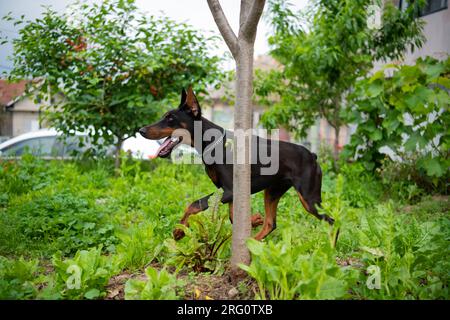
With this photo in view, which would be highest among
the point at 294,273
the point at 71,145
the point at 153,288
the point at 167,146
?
the point at 71,145

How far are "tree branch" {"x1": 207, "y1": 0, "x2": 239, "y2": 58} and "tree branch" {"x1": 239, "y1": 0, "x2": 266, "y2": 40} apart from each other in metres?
0.07

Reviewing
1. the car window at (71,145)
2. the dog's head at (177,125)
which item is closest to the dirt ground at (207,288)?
the dog's head at (177,125)

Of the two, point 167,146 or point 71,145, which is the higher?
point 71,145

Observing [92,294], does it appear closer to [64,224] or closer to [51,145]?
[64,224]

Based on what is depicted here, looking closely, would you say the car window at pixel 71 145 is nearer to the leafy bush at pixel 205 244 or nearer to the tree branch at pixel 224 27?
the leafy bush at pixel 205 244

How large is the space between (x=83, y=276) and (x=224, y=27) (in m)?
1.87

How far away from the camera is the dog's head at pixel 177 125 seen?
12.3ft

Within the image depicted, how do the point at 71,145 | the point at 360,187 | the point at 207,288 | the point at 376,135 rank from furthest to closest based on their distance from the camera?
1. the point at 71,145
2. the point at 376,135
3. the point at 360,187
4. the point at 207,288

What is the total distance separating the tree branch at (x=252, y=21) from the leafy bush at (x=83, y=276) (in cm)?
179

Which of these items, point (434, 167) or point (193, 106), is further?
point (434, 167)

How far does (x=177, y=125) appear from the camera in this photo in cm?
378

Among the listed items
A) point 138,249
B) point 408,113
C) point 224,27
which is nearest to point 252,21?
point 224,27
